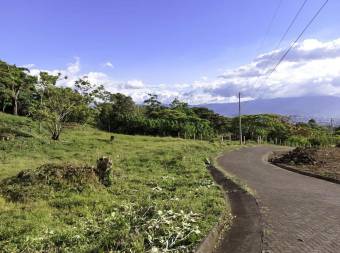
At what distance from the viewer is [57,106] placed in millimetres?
35438

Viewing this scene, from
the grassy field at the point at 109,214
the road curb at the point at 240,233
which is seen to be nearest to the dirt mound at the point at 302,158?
the grassy field at the point at 109,214

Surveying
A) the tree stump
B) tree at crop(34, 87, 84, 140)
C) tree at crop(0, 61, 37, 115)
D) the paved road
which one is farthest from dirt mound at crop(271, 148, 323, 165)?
tree at crop(0, 61, 37, 115)

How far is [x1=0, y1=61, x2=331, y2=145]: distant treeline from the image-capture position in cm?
3588

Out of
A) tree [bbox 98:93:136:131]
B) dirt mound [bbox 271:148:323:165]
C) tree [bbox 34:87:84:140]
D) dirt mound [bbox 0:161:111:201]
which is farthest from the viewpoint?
tree [bbox 98:93:136:131]

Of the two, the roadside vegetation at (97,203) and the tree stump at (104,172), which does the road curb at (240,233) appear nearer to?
the roadside vegetation at (97,203)

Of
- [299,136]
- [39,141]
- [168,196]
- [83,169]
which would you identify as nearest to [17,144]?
[39,141]

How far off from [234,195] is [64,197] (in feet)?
16.3

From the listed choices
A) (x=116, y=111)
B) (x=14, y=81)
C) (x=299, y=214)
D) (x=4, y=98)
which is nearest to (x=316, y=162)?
(x=299, y=214)

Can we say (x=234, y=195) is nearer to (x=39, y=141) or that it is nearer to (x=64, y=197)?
(x=64, y=197)

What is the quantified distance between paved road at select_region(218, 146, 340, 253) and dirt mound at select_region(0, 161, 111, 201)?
215 inches

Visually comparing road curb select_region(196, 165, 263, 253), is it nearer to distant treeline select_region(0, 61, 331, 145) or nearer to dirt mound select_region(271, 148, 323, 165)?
dirt mound select_region(271, 148, 323, 165)

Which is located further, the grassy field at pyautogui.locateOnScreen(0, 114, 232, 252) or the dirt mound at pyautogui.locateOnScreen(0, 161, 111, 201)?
the dirt mound at pyautogui.locateOnScreen(0, 161, 111, 201)

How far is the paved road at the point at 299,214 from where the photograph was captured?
23.2ft

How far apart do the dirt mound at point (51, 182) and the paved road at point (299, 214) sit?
5459mm
